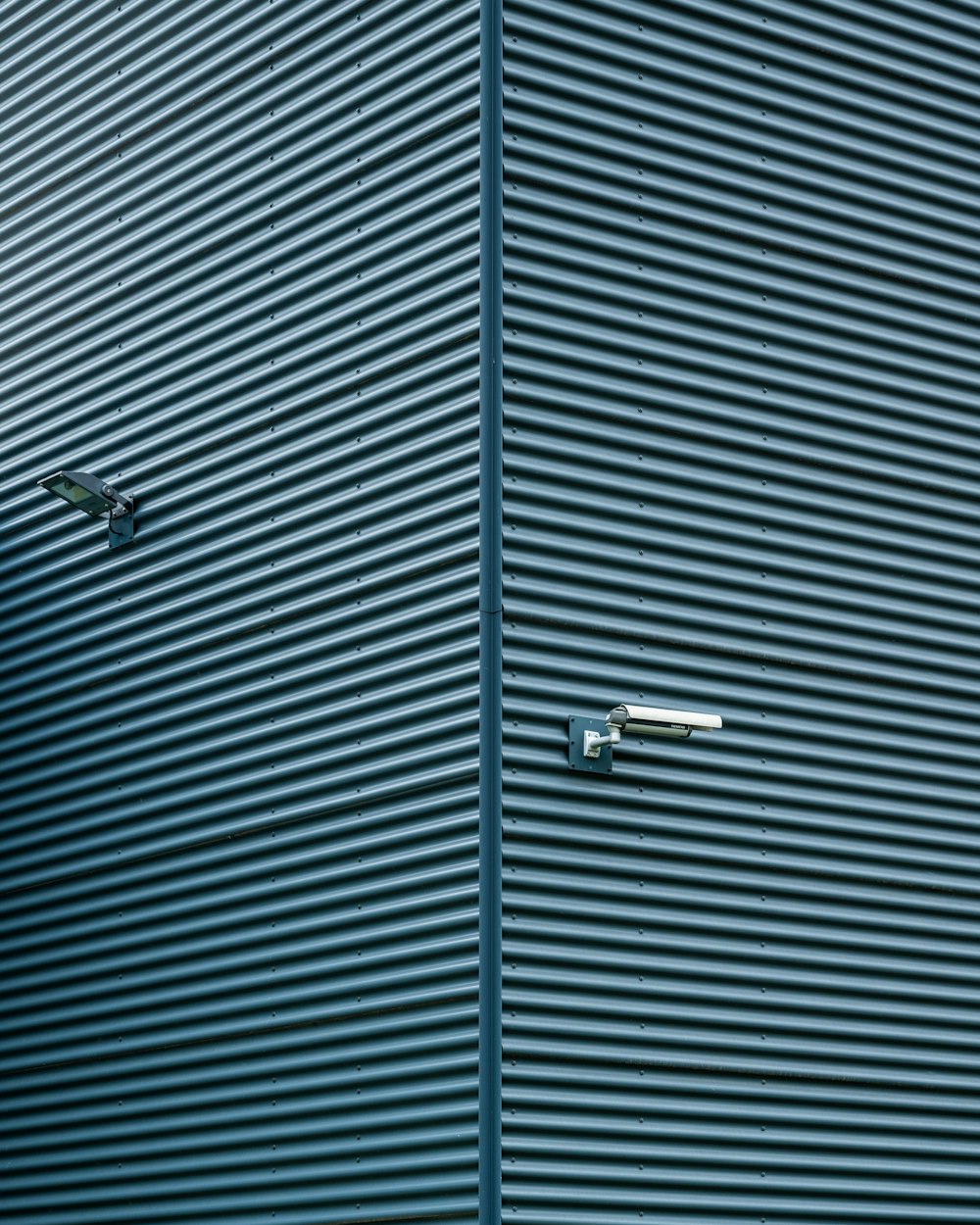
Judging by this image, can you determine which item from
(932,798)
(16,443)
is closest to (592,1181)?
(932,798)

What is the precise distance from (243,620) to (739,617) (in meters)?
2.19

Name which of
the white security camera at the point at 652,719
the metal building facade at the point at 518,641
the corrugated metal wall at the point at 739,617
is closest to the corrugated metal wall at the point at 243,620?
the metal building facade at the point at 518,641

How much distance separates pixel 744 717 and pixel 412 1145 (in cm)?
206

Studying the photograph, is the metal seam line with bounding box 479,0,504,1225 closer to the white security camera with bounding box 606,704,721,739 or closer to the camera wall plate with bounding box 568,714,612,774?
the camera wall plate with bounding box 568,714,612,774

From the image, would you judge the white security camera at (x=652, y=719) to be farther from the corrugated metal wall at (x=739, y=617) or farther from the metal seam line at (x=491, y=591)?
the metal seam line at (x=491, y=591)

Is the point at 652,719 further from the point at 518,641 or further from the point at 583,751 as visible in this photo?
the point at 518,641

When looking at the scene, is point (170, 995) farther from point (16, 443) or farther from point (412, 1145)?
point (16, 443)

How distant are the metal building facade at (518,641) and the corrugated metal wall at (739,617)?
0.9 inches

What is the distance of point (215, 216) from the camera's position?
7777 millimetres

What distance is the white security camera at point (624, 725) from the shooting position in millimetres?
5852

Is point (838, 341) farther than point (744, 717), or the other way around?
point (838, 341)

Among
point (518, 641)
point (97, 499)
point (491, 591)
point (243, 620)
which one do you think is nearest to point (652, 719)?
point (518, 641)

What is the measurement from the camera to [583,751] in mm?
5863

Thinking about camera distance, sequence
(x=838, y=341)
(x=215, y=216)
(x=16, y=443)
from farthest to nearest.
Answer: (x=16, y=443) < (x=215, y=216) < (x=838, y=341)
